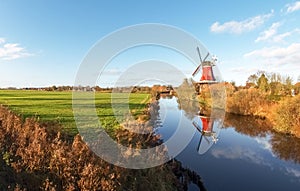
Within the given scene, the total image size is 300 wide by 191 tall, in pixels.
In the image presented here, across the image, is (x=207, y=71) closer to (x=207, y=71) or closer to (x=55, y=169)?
(x=207, y=71)

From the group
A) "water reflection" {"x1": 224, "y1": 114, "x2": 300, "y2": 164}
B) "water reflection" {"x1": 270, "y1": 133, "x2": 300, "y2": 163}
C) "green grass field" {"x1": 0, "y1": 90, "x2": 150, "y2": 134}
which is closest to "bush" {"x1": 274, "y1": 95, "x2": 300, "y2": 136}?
"water reflection" {"x1": 224, "y1": 114, "x2": 300, "y2": 164}

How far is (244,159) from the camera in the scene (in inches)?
615

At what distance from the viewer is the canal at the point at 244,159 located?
11727 millimetres

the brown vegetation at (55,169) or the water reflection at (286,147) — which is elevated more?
the brown vegetation at (55,169)

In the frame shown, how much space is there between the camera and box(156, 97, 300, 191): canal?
38.5 feet

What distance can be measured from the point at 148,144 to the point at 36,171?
588 cm

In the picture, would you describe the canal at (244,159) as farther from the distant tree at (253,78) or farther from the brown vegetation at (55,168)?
the distant tree at (253,78)

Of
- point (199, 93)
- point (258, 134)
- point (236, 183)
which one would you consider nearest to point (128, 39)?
point (236, 183)

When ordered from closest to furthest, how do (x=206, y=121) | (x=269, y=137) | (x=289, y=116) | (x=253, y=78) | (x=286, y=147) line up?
(x=286, y=147) < (x=269, y=137) < (x=289, y=116) < (x=206, y=121) < (x=253, y=78)

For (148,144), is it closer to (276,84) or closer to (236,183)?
(236,183)

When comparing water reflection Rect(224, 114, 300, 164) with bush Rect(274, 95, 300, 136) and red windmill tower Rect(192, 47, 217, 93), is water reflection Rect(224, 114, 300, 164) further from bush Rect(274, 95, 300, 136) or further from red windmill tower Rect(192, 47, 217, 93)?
red windmill tower Rect(192, 47, 217, 93)

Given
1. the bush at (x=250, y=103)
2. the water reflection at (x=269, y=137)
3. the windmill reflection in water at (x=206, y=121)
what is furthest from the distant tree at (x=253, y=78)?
the water reflection at (x=269, y=137)

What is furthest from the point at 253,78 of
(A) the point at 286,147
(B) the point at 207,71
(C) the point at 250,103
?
(A) the point at 286,147

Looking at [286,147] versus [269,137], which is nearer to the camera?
[286,147]
